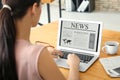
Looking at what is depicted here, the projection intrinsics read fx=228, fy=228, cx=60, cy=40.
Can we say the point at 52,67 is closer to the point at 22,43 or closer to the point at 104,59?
the point at 22,43

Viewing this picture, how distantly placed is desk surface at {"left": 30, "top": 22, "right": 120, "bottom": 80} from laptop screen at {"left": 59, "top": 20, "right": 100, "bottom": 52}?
0.40 feet

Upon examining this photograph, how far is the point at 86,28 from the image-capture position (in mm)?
1553

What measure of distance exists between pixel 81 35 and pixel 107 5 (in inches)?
163

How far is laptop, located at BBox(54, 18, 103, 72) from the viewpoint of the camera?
1.53 meters

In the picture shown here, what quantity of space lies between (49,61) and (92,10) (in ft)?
15.3

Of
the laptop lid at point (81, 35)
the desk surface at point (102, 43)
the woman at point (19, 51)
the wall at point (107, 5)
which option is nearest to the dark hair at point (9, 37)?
the woman at point (19, 51)

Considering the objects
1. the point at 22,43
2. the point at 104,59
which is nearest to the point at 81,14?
the point at 104,59

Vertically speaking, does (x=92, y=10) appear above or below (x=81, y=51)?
above

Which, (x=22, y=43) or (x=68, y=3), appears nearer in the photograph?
(x=22, y=43)

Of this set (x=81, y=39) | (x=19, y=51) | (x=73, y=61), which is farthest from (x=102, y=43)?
(x=19, y=51)

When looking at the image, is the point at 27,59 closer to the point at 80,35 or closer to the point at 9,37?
the point at 9,37

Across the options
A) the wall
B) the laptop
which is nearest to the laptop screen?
the laptop

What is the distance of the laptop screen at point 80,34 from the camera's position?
154 centimetres

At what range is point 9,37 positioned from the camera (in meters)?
1.02
